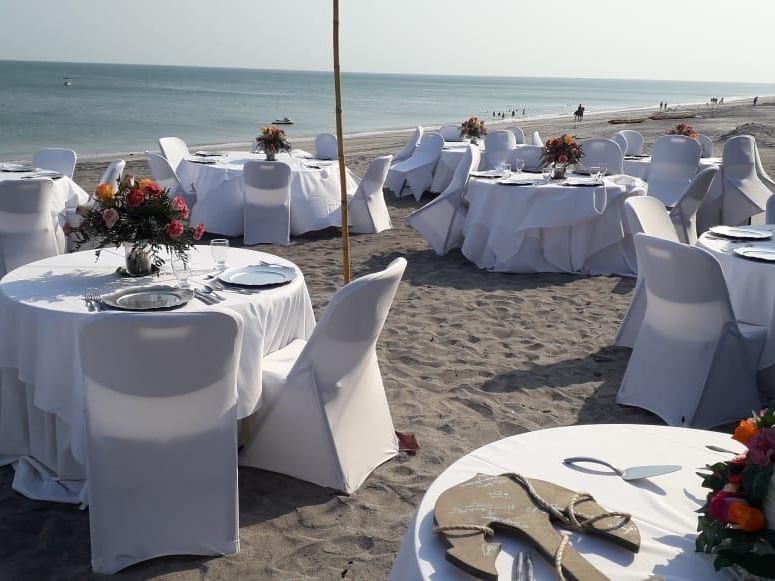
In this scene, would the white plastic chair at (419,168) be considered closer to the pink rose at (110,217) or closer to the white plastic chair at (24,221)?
the white plastic chair at (24,221)

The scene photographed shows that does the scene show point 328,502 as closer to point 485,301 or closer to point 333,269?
point 485,301

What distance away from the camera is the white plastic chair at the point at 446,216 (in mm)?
7191

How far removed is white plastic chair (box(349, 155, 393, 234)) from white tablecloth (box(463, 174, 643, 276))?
4.93ft

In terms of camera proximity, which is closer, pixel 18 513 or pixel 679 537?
pixel 679 537

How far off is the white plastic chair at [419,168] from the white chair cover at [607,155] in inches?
99.5

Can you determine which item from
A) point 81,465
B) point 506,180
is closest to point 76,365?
point 81,465

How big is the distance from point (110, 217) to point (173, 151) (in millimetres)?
6149

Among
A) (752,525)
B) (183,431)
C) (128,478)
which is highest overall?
(752,525)

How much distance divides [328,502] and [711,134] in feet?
71.6

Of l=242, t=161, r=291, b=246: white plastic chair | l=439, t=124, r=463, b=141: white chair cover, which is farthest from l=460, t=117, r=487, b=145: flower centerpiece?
l=242, t=161, r=291, b=246: white plastic chair

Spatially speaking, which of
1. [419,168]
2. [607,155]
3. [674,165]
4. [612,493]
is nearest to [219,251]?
[612,493]

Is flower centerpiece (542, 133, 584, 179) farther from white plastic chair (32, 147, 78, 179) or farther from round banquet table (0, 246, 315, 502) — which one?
white plastic chair (32, 147, 78, 179)

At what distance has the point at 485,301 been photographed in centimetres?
586

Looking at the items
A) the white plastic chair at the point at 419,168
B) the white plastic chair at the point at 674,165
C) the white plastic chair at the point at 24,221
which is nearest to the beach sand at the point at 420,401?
the white plastic chair at the point at 24,221
